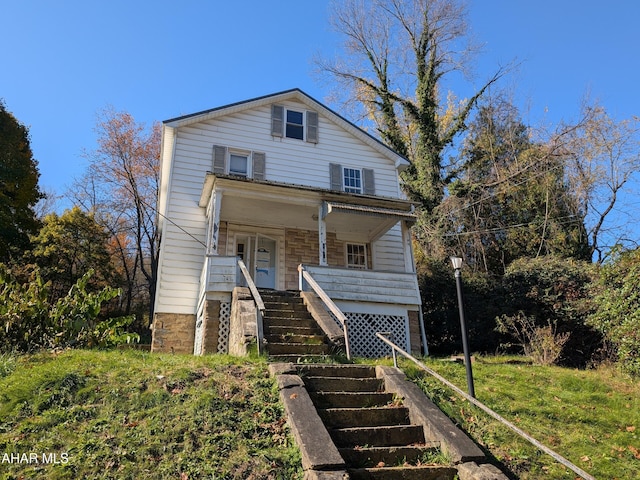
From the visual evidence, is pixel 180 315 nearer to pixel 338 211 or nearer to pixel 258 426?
pixel 338 211

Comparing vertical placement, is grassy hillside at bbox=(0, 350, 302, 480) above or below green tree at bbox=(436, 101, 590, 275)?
below

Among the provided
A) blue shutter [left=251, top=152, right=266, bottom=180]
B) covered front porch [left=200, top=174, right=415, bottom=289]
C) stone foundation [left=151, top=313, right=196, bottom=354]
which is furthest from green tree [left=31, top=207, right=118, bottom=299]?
blue shutter [left=251, top=152, right=266, bottom=180]

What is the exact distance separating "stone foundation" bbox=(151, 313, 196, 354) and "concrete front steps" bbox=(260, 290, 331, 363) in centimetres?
286

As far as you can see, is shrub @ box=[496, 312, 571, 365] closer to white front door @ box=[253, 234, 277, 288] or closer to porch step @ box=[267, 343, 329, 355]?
porch step @ box=[267, 343, 329, 355]

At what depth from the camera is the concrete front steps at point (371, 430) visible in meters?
5.26

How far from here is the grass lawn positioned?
615 centimetres

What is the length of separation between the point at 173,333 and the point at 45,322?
4.14m

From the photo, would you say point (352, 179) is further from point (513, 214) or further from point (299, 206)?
point (513, 214)

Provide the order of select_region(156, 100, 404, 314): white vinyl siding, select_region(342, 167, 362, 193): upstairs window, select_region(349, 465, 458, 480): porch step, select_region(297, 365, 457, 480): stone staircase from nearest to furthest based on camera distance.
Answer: select_region(349, 465, 458, 480): porch step → select_region(297, 365, 457, 480): stone staircase → select_region(156, 100, 404, 314): white vinyl siding → select_region(342, 167, 362, 193): upstairs window

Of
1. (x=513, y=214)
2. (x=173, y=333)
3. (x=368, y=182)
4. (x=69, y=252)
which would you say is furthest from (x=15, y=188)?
(x=513, y=214)

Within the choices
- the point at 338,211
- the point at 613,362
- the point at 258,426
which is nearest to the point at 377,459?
the point at 258,426

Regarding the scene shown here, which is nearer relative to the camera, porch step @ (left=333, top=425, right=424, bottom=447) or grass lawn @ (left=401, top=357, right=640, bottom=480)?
porch step @ (left=333, top=425, right=424, bottom=447)

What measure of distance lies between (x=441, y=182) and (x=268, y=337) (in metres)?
16.9

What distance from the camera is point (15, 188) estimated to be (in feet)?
71.6
